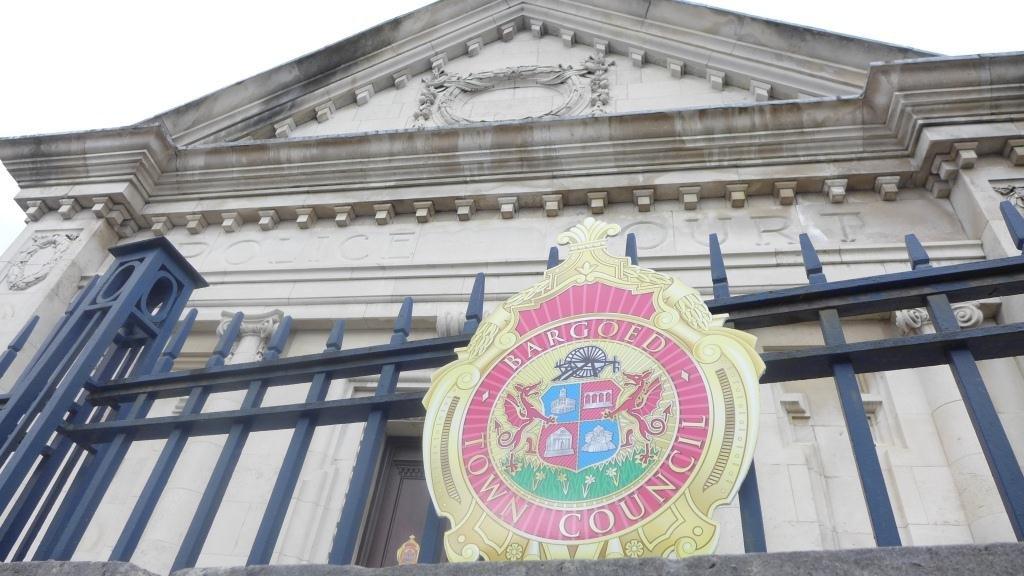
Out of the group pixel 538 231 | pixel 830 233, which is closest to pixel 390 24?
pixel 538 231

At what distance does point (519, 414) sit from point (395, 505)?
3.08 m

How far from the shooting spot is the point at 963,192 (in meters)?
5.61

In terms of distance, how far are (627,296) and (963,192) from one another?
436 centimetres

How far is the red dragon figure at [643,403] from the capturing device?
7.36ft

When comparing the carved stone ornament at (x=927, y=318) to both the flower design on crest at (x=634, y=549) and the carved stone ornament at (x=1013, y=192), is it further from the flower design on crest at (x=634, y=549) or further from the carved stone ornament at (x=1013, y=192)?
the flower design on crest at (x=634, y=549)

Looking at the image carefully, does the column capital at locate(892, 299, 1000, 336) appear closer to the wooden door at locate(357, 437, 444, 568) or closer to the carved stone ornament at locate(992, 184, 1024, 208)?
the carved stone ornament at locate(992, 184, 1024, 208)

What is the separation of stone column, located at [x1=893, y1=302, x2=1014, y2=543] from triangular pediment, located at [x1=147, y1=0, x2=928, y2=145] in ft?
9.20

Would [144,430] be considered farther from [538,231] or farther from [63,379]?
[538,231]

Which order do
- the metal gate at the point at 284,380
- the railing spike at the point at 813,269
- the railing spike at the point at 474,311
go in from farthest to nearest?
the railing spike at the point at 474,311 → the railing spike at the point at 813,269 → the metal gate at the point at 284,380

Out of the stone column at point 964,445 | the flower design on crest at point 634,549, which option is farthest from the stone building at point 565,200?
the flower design on crest at point 634,549

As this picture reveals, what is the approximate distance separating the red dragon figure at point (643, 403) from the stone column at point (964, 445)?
2701mm

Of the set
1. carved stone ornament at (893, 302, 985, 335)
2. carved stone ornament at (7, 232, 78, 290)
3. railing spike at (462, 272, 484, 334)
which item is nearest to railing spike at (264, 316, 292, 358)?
railing spike at (462, 272, 484, 334)

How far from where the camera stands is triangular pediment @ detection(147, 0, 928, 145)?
7.29 metres

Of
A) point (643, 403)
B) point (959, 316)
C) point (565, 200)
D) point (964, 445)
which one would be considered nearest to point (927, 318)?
point (959, 316)
